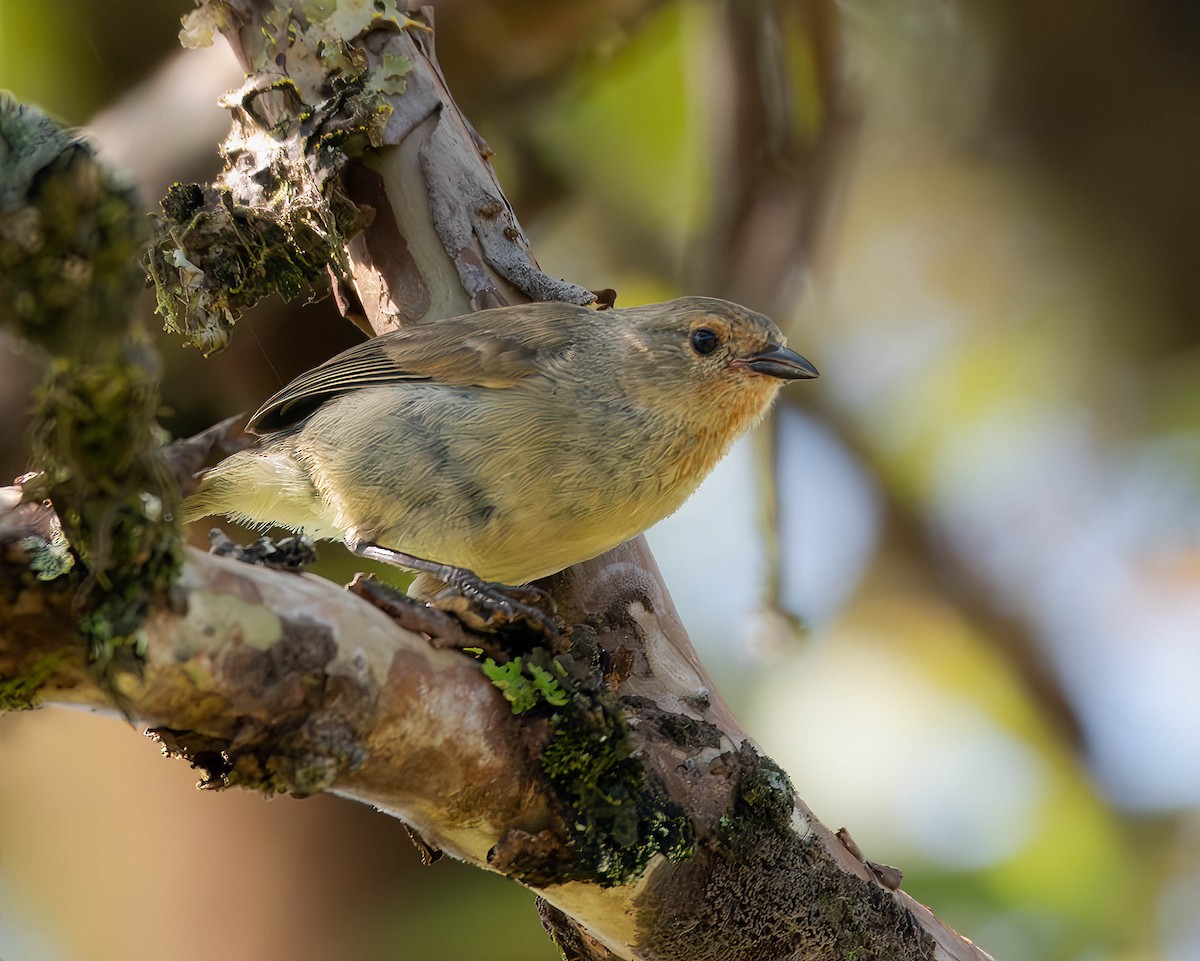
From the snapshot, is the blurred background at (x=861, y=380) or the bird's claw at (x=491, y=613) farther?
the blurred background at (x=861, y=380)

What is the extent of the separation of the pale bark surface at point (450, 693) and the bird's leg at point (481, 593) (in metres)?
0.05

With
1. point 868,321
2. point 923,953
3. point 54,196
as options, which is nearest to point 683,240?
point 868,321

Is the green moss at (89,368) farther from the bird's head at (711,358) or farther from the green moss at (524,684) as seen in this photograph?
the bird's head at (711,358)

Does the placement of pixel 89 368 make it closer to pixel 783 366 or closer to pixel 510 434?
pixel 510 434

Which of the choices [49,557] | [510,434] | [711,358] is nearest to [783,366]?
[711,358]

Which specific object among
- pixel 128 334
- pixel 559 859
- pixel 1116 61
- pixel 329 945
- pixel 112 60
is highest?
pixel 1116 61

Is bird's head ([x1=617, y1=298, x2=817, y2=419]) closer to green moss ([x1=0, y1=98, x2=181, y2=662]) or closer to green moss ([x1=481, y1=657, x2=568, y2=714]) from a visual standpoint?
green moss ([x1=481, y1=657, x2=568, y2=714])

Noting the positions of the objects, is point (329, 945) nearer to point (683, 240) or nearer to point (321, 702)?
point (321, 702)

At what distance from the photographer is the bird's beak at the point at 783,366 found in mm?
3412

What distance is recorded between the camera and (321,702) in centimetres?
193

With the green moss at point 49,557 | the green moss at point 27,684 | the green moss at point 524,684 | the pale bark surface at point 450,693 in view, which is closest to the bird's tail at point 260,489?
the pale bark surface at point 450,693

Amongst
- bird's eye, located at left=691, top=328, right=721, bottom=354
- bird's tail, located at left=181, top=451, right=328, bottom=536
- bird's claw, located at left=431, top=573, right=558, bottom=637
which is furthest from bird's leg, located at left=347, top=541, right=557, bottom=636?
bird's eye, located at left=691, top=328, right=721, bottom=354

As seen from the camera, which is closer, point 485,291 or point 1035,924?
point 485,291

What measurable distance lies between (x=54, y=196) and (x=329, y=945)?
460 centimetres
